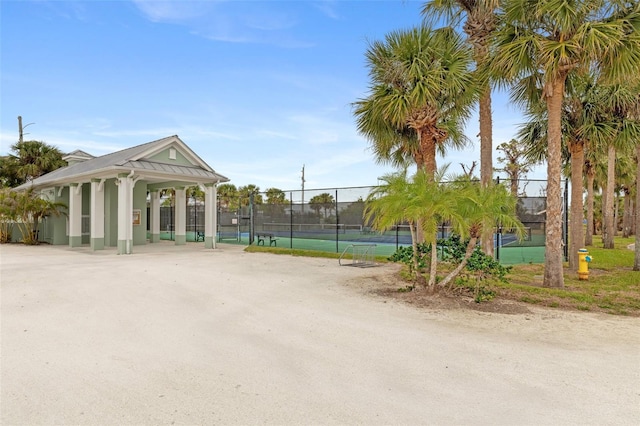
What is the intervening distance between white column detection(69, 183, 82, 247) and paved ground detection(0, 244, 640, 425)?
11571 millimetres

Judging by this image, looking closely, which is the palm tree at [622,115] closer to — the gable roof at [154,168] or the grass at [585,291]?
the grass at [585,291]

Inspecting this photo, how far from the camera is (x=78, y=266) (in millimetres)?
10750

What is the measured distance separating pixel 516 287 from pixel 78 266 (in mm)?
11693

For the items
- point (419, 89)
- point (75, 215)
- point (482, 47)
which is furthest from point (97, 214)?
point (482, 47)

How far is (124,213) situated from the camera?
14.5 meters

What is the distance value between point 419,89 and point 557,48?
275 centimetres

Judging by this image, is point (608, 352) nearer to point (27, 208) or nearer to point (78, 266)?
point (78, 266)

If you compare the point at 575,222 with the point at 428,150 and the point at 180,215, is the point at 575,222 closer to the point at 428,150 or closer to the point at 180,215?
the point at 428,150

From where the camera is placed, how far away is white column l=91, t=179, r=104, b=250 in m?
15.7

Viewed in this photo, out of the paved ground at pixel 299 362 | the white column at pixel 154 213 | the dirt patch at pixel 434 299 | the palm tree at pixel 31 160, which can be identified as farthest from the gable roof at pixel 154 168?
the palm tree at pixel 31 160

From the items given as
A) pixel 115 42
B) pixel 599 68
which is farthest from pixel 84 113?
pixel 599 68

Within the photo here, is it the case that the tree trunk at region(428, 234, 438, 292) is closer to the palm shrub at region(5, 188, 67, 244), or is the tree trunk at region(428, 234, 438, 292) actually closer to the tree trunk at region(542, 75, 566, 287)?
the tree trunk at region(542, 75, 566, 287)

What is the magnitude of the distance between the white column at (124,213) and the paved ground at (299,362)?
7658mm

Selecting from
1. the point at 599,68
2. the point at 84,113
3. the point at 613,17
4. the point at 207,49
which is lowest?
the point at 599,68
